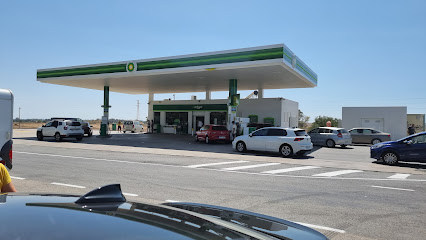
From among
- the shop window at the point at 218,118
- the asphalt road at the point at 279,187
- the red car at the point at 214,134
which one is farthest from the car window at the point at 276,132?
the shop window at the point at 218,118

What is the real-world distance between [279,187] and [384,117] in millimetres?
27817

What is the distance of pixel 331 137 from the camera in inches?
931

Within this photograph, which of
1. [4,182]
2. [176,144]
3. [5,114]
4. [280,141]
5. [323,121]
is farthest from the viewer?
[323,121]

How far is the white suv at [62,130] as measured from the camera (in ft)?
82.0

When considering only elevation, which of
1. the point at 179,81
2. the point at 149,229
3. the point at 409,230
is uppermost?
the point at 179,81

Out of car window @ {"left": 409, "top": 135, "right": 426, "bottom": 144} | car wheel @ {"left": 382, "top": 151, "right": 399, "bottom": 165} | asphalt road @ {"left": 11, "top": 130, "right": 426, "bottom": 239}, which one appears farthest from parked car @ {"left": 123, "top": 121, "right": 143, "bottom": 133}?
car window @ {"left": 409, "top": 135, "right": 426, "bottom": 144}

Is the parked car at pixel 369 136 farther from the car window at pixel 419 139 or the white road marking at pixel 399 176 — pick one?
the white road marking at pixel 399 176

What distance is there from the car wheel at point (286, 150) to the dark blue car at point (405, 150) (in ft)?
12.9

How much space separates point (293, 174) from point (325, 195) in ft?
10.9

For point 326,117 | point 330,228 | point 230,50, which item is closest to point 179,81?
point 230,50

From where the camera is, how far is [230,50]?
21.5m

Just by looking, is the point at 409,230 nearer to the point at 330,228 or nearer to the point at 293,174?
the point at 330,228

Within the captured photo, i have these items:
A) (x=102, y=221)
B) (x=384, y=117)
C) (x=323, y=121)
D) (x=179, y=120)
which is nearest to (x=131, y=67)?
(x=179, y=120)

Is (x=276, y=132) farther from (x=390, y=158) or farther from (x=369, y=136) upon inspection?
(x=369, y=136)
